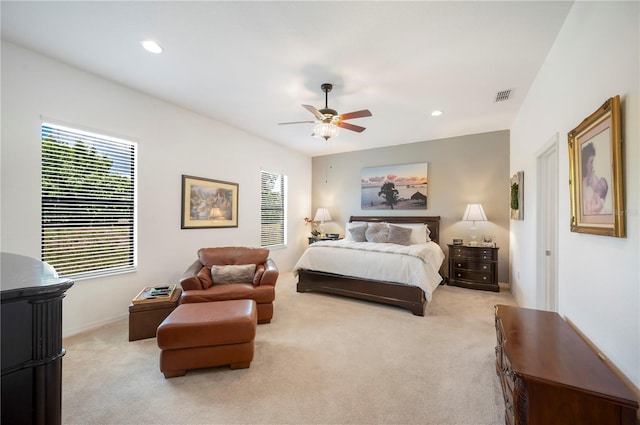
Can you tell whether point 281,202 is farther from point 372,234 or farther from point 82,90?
point 82,90

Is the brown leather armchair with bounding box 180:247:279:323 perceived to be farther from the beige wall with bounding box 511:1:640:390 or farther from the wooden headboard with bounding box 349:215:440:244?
the wooden headboard with bounding box 349:215:440:244

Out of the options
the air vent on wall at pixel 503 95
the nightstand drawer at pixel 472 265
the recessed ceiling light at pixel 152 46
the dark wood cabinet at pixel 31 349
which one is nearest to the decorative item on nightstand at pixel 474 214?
the nightstand drawer at pixel 472 265

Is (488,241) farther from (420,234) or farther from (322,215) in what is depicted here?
(322,215)

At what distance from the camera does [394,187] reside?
18.7ft

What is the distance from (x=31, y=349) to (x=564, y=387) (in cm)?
205

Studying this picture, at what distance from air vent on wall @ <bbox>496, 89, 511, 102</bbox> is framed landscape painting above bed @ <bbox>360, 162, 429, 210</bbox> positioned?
205 centimetres

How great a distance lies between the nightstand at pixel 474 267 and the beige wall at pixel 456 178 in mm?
372

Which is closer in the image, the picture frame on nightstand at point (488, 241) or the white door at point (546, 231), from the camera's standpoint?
the white door at point (546, 231)

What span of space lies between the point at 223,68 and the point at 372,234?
3.51 metres

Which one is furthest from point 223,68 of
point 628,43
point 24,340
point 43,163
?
point 628,43

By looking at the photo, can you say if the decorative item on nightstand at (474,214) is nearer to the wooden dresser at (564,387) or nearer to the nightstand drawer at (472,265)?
the nightstand drawer at (472,265)

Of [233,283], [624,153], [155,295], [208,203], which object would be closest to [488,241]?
[624,153]

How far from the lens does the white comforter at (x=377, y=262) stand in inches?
137

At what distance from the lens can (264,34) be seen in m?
2.25
